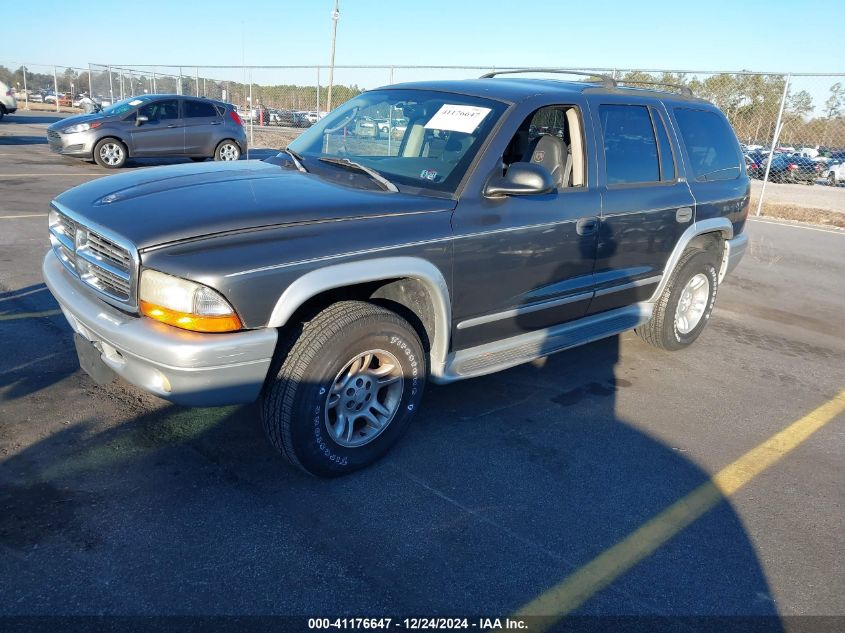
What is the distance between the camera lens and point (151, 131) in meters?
14.0

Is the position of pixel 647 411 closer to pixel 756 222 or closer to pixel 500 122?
pixel 500 122

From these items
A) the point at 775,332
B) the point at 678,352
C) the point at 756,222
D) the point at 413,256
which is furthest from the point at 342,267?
the point at 756,222

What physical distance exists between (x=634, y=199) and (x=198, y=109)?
41.6ft

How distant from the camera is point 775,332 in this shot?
20.4 feet

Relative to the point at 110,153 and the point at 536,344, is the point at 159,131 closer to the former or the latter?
the point at 110,153

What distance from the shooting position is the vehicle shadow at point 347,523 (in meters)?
2.47

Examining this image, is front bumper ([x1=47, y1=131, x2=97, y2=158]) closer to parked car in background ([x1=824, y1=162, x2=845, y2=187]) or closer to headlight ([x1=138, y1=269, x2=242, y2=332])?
headlight ([x1=138, y1=269, x2=242, y2=332])

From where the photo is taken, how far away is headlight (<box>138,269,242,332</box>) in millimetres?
2639

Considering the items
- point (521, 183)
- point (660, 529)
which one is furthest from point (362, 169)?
point (660, 529)

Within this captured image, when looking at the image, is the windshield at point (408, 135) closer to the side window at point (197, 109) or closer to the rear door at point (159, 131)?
the rear door at point (159, 131)

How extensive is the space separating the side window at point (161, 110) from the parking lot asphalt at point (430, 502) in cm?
Result: 1041

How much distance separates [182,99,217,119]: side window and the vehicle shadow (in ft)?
39.9

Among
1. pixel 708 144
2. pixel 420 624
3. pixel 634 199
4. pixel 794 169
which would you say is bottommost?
pixel 420 624

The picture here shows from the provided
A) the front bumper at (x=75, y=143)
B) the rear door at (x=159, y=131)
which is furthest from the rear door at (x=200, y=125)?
the front bumper at (x=75, y=143)
